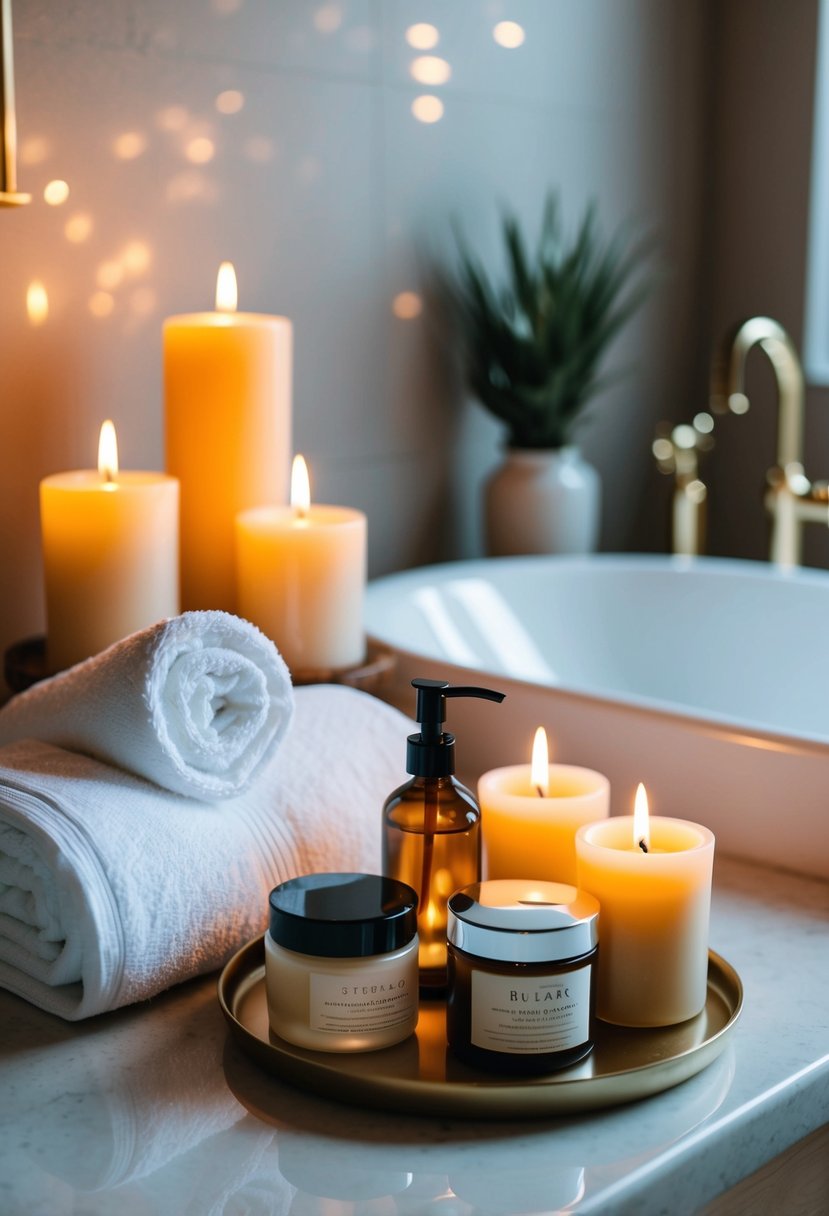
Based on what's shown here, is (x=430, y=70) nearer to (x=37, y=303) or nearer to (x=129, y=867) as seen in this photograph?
(x=37, y=303)

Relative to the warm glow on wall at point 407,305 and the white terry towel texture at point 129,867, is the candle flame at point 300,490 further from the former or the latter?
the warm glow on wall at point 407,305

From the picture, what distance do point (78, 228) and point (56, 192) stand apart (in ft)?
0.12

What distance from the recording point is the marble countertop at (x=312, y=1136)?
23.8 inches

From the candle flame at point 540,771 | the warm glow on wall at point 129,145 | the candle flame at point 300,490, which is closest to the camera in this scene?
the candle flame at point 540,771

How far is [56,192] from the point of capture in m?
1.20

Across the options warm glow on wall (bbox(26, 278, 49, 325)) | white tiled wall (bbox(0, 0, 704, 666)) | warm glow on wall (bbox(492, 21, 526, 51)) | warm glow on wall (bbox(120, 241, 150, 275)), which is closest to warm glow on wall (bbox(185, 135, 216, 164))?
white tiled wall (bbox(0, 0, 704, 666))

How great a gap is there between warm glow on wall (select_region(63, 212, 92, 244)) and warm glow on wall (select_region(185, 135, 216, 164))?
0.14m

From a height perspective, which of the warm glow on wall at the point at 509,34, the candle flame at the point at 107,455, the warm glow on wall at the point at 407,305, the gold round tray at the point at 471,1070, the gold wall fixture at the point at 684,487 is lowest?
the gold round tray at the point at 471,1070

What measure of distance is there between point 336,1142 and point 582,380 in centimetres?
113

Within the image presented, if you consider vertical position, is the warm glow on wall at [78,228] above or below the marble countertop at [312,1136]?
above

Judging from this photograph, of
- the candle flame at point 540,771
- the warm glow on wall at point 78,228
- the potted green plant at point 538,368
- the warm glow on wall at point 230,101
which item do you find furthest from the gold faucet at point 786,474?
the candle flame at point 540,771

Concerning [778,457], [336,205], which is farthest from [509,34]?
[778,457]

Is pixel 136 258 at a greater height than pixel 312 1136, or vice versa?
pixel 136 258

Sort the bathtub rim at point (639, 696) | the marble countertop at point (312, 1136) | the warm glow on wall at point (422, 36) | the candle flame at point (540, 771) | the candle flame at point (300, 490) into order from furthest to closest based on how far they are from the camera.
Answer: the warm glow on wall at point (422, 36), the candle flame at point (300, 490), the bathtub rim at point (639, 696), the candle flame at point (540, 771), the marble countertop at point (312, 1136)
